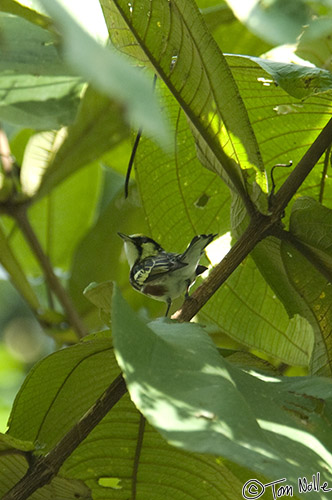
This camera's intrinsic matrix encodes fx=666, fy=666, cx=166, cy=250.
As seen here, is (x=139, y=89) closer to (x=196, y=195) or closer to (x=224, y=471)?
(x=224, y=471)

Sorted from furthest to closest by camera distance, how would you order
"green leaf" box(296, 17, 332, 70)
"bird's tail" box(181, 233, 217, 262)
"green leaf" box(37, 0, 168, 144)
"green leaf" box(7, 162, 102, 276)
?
"green leaf" box(7, 162, 102, 276), "green leaf" box(296, 17, 332, 70), "bird's tail" box(181, 233, 217, 262), "green leaf" box(37, 0, 168, 144)

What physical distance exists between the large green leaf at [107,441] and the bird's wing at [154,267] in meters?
0.62

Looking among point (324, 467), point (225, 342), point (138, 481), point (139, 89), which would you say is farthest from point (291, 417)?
point (225, 342)

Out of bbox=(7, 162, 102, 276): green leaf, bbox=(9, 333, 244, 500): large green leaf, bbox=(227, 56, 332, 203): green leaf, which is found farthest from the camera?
bbox=(7, 162, 102, 276): green leaf

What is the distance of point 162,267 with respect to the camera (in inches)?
75.8

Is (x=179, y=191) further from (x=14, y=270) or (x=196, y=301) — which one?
(x=14, y=270)

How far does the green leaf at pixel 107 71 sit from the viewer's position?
0.85 feet

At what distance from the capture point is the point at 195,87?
1.10m

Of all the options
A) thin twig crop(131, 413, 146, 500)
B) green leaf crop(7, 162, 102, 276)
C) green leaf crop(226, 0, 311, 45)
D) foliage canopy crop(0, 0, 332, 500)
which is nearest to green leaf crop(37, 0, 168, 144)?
foliage canopy crop(0, 0, 332, 500)

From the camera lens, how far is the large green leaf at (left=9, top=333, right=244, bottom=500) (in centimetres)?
122

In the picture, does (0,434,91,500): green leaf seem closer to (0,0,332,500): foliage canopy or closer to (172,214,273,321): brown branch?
(0,0,332,500): foliage canopy

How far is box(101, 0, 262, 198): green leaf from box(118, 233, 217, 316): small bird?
387 millimetres

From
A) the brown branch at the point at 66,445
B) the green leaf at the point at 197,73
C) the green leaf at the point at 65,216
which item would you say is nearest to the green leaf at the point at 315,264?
the green leaf at the point at 197,73

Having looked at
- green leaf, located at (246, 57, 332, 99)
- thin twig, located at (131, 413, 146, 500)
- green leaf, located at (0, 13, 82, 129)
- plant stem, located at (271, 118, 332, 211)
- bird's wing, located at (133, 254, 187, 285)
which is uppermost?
green leaf, located at (0, 13, 82, 129)
